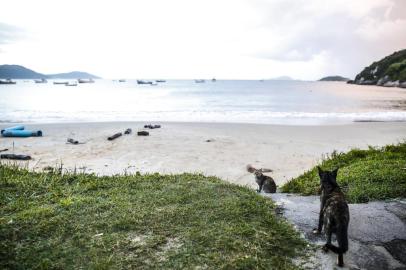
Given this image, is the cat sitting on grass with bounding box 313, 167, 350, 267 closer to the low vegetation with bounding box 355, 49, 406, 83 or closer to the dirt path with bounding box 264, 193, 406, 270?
the dirt path with bounding box 264, 193, 406, 270

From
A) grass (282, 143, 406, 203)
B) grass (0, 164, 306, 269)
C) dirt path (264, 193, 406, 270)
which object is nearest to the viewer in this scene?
grass (0, 164, 306, 269)

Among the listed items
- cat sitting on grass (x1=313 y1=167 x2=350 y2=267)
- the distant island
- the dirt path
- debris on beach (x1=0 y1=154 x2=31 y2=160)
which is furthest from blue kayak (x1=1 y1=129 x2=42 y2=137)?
the distant island

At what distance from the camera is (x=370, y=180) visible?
6.24 meters

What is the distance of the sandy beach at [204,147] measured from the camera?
38.7 ft

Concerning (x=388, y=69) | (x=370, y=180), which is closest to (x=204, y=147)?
(x=370, y=180)

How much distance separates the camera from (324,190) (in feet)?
13.9

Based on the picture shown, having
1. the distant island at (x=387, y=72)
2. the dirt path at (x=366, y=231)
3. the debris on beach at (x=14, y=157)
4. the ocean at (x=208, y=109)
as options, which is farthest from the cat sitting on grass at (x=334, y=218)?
the distant island at (x=387, y=72)

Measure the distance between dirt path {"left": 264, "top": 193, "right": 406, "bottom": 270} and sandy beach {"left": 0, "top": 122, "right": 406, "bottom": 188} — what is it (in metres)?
4.62

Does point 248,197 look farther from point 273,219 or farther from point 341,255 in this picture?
point 341,255

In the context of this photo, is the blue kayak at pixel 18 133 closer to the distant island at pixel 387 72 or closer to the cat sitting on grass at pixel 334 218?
the cat sitting on grass at pixel 334 218

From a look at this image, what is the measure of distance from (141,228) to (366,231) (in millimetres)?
2769

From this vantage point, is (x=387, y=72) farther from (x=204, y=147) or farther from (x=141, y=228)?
(x=141, y=228)

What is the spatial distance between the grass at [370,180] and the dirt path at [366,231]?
12.6 inches

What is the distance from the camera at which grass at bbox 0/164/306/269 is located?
3.40m
